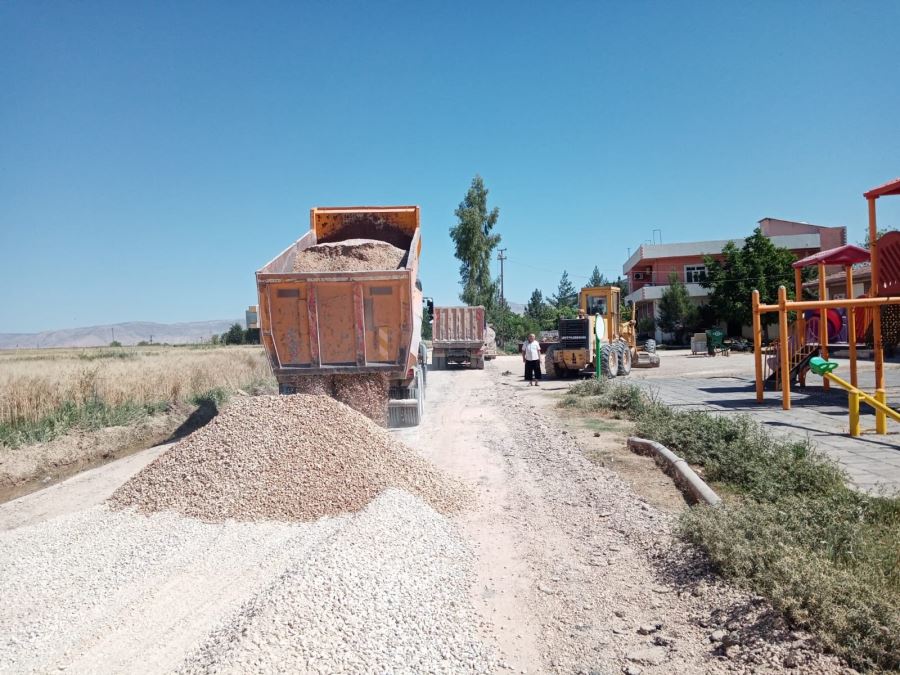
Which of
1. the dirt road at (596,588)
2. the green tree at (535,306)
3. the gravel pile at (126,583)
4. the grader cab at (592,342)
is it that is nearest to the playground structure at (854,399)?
the dirt road at (596,588)

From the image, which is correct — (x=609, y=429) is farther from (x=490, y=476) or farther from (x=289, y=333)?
(x=289, y=333)

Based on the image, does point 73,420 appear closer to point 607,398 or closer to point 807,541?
point 607,398

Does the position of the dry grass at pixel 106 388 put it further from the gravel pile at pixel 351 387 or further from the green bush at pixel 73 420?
the gravel pile at pixel 351 387

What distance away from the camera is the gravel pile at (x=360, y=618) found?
9.16 ft

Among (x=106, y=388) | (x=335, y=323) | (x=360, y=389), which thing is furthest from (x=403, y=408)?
(x=106, y=388)

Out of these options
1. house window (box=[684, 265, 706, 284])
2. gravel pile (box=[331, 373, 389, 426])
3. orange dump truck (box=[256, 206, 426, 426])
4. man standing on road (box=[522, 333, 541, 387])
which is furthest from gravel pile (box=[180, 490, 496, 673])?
house window (box=[684, 265, 706, 284])

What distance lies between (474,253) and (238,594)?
137 ft

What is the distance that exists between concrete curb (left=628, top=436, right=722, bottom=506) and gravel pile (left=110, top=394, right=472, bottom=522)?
2.15 meters

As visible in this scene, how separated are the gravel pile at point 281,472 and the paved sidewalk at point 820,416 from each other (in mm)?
4182

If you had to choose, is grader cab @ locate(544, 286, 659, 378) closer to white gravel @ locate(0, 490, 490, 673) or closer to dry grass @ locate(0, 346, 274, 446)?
dry grass @ locate(0, 346, 274, 446)

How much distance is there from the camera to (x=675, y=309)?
1496 inches

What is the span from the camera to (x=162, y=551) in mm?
4449

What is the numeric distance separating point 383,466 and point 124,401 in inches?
351

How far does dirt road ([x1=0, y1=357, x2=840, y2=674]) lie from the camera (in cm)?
297
